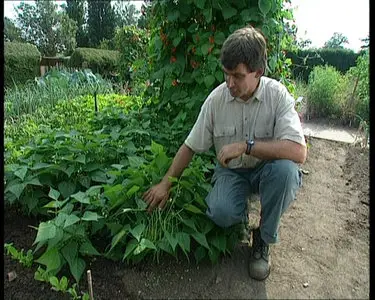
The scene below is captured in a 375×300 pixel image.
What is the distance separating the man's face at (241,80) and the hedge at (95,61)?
7.70 meters

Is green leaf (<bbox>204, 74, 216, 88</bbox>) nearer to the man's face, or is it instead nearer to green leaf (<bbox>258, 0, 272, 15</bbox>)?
green leaf (<bbox>258, 0, 272, 15</bbox>)

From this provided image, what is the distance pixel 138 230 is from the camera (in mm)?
1668

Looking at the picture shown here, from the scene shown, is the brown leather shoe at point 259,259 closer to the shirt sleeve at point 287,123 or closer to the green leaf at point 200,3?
Result: the shirt sleeve at point 287,123

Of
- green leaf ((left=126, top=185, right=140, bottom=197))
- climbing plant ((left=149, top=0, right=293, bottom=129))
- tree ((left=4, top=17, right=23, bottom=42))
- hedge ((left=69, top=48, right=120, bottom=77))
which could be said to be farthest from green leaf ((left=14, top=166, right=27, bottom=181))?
tree ((left=4, top=17, right=23, bottom=42))

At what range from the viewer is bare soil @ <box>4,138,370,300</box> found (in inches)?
66.1

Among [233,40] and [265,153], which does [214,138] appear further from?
[233,40]

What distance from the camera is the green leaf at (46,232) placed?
4.99 ft

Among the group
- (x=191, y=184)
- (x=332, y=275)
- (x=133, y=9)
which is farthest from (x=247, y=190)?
(x=133, y=9)

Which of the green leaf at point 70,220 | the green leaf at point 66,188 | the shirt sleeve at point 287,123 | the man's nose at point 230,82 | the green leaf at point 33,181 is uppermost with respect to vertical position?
the man's nose at point 230,82

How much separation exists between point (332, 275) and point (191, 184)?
0.90 meters

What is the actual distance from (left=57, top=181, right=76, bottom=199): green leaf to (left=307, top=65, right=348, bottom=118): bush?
4720 millimetres

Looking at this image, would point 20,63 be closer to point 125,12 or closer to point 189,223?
point 189,223

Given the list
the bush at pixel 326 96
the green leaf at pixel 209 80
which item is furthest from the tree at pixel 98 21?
the green leaf at pixel 209 80

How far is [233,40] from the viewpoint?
1.71 metres
